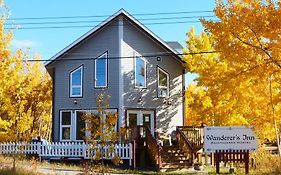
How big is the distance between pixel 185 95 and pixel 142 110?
13.1 ft

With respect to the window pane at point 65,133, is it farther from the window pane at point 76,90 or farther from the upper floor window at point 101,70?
the upper floor window at point 101,70

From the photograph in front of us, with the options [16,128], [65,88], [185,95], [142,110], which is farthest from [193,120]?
[16,128]

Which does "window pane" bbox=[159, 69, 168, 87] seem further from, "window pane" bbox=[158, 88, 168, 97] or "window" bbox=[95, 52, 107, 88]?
"window" bbox=[95, 52, 107, 88]

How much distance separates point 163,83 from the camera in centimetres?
2681

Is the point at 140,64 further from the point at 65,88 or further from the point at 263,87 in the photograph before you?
the point at 263,87

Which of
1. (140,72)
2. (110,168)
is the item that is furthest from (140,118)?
(110,168)

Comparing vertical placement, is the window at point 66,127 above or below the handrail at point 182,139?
above

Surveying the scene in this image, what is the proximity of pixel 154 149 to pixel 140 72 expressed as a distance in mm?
5959

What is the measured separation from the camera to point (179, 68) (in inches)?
1084

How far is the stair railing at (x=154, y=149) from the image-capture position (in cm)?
2080

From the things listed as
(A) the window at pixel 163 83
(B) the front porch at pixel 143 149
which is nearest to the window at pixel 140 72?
(A) the window at pixel 163 83

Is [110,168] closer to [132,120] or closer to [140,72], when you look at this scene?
[132,120]

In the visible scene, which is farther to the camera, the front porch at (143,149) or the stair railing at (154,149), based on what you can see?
the front porch at (143,149)

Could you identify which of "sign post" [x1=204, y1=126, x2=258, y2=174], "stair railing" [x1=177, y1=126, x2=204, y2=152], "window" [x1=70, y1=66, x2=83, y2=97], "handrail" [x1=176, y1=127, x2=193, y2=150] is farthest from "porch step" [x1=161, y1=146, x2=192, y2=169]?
"window" [x1=70, y1=66, x2=83, y2=97]
